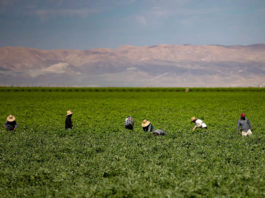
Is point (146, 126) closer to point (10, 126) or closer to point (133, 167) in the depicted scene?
point (133, 167)

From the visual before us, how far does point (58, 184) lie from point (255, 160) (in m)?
8.19

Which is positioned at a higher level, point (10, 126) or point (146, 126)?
point (146, 126)

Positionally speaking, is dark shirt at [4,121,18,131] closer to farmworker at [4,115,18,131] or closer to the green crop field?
farmworker at [4,115,18,131]

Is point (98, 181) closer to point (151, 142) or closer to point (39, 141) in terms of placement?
point (151, 142)

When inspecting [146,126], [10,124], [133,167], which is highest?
[146,126]

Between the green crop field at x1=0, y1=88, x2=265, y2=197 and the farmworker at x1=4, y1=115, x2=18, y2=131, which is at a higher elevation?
the farmworker at x1=4, y1=115, x2=18, y2=131

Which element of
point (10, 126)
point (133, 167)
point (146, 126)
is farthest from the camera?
point (10, 126)

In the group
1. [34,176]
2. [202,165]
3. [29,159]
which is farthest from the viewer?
[29,159]

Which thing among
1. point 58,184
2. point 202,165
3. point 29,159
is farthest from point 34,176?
point 202,165

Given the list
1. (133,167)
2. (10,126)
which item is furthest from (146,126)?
(10,126)

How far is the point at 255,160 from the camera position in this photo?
14227 mm

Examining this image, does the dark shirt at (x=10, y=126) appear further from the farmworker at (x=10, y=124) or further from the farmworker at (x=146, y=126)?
the farmworker at (x=146, y=126)

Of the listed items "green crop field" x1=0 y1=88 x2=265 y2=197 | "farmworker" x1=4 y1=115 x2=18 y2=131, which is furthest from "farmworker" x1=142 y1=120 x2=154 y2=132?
"farmworker" x1=4 y1=115 x2=18 y2=131

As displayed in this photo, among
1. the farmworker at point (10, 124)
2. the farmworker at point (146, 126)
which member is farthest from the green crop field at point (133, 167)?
the farmworker at point (10, 124)
